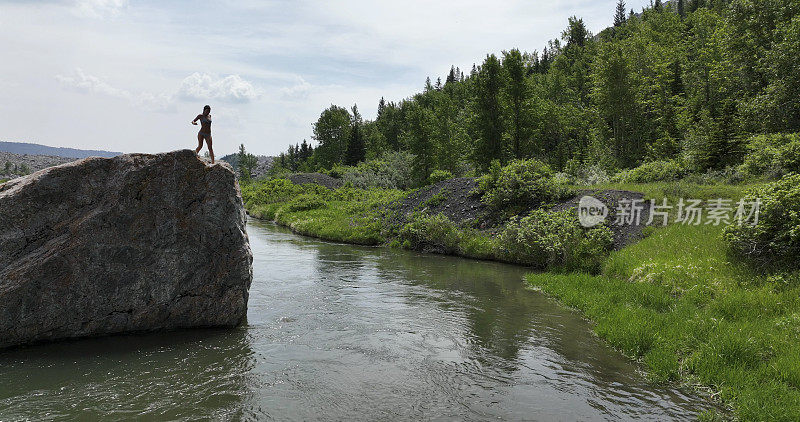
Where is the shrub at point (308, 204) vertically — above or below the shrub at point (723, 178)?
below

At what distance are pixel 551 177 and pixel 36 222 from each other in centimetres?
2562

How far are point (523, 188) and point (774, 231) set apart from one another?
14942mm

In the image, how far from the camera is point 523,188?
2708cm

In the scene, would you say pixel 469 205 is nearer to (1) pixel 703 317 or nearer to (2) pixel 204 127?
(1) pixel 703 317

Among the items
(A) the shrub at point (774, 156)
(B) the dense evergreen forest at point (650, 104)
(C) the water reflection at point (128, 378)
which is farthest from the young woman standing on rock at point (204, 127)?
(B) the dense evergreen forest at point (650, 104)

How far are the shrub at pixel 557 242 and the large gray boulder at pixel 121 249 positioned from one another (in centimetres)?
1377

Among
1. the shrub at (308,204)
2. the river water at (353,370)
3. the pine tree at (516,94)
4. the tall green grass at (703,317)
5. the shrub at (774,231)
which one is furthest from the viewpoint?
the shrub at (308,204)

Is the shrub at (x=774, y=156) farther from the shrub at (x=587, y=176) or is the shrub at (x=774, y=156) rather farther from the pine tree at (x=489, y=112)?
the pine tree at (x=489, y=112)

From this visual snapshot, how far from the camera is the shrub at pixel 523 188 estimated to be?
2656 centimetres

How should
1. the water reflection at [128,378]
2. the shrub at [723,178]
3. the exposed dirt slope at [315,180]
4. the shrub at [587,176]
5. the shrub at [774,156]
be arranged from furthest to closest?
the exposed dirt slope at [315,180], the shrub at [587,176], the shrub at [723,178], the shrub at [774,156], the water reflection at [128,378]

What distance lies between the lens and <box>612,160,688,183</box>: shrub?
29891 mm

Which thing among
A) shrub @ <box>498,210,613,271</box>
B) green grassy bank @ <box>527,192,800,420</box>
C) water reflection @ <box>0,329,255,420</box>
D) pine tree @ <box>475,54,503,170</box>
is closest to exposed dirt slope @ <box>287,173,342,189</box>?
pine tree @ <box>475,54,503,170</box>

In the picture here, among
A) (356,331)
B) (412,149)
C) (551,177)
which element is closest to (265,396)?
(356,331)

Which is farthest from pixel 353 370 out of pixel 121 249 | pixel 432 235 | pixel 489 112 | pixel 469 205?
pixel 489 112
